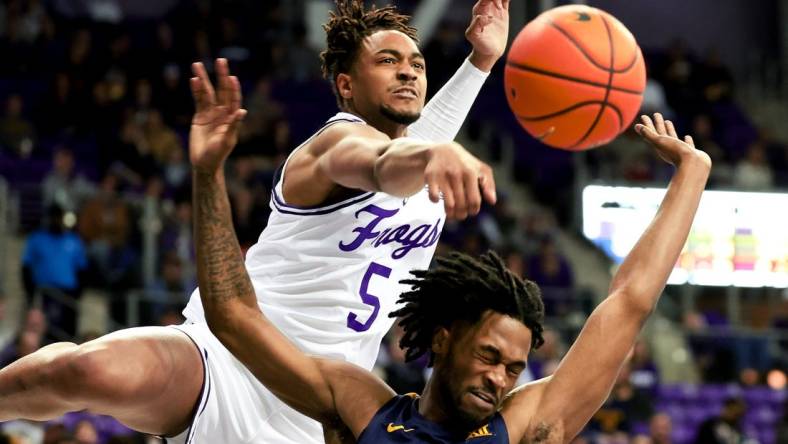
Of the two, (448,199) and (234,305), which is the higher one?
(448,199)

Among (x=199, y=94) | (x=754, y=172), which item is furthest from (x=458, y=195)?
(x=754, y=172)

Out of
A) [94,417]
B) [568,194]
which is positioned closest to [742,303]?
[568,194]

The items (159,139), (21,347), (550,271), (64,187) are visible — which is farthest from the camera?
(550,271)

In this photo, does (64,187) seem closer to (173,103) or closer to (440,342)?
(173,103)

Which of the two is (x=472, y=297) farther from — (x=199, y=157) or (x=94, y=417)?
(x=94, y=417)

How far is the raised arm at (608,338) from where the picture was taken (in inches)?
145

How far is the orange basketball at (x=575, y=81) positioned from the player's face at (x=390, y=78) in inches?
30.5

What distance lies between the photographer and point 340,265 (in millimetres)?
4664

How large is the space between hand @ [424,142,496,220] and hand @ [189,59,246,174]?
621 mm

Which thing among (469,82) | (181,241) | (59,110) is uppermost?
(469,82)

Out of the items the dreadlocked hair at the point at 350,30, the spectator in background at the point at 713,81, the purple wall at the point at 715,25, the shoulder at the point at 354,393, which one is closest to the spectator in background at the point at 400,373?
the dreadlocked hair at the point at 350,30

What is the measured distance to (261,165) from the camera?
13430mm

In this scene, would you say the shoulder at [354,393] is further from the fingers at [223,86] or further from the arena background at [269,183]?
the arena background at [269,183]

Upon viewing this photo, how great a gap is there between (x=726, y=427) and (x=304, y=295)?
7.60 m
